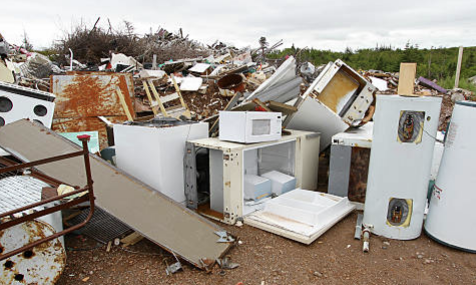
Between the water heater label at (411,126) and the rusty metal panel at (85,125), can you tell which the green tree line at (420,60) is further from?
the water heater label at (411,126)

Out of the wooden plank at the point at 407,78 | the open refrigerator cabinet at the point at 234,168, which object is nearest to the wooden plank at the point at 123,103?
the open refrigerator cabinet at the point at 234,168

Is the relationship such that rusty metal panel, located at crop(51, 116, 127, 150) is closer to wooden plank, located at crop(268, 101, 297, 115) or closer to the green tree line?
wooden plank, located at crop(268, 101, 297, 115)

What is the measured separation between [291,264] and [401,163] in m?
1.11

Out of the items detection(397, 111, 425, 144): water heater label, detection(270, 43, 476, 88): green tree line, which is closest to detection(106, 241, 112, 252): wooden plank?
detection(397, 111, 425, 144): water heater label

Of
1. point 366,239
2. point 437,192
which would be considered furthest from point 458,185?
point 366,239

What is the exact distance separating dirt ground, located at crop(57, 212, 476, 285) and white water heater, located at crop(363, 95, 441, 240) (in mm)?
160

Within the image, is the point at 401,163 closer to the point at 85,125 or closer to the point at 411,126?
the point at 411,126

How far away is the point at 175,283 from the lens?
1882mm

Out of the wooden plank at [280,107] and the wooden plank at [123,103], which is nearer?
the wooden plank at [280,107]

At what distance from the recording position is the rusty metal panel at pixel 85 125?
12.5ft

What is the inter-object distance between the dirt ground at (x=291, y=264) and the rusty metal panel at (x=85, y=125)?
1.79 m

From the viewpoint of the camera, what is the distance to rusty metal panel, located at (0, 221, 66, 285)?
1555 millimetres

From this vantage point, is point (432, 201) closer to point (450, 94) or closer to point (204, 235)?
Result: point (204, 235)

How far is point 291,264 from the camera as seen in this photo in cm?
212
